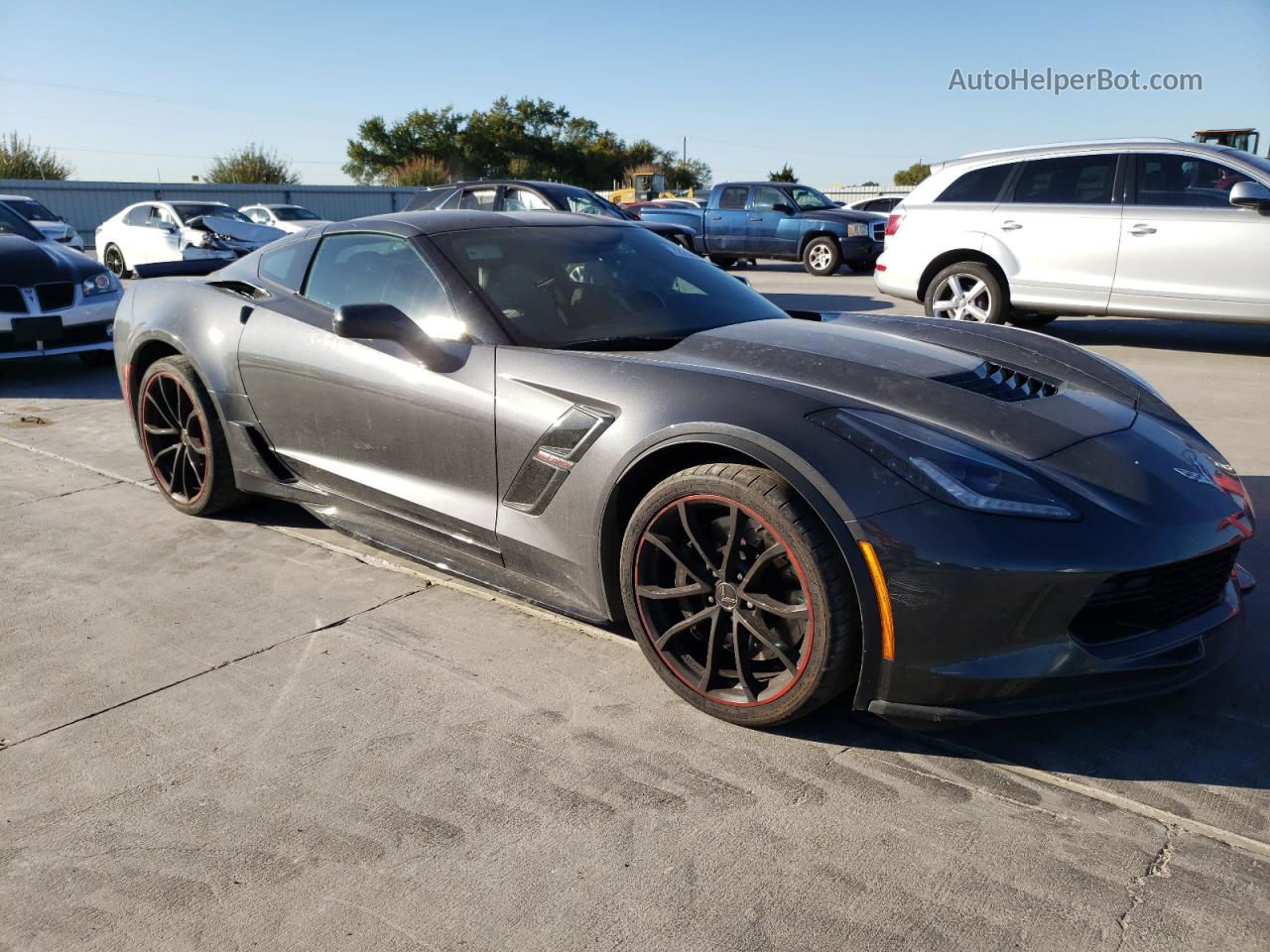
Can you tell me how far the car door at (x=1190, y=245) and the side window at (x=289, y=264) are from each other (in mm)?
6521

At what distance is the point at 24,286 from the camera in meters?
7.93

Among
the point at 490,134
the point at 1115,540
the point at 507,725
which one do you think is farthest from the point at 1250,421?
the point at 490,134

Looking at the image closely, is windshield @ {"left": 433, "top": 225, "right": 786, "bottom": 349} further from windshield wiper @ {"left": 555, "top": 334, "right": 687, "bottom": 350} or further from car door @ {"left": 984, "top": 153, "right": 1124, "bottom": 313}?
car door @ {"left": 984, "top": 153, "right": 1124, "bottom": 313}

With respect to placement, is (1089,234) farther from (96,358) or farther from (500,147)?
(500,147)

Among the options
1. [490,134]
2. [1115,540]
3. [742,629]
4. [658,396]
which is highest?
[490,134]

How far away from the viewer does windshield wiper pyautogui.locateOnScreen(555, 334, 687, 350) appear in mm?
3238

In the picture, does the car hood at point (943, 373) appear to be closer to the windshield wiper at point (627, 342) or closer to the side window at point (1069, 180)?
the windshield wiper at point (627, 342)

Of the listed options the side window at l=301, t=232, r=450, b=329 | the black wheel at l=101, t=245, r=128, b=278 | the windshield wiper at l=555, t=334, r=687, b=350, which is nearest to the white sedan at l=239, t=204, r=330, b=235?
the black wheel at l=101, t=245, r=128, b=278

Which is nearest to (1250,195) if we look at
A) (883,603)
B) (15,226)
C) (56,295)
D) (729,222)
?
(883,603)

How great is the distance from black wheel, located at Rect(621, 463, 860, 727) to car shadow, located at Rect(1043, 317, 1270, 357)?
6.58m

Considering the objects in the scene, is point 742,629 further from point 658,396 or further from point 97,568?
point 97,568

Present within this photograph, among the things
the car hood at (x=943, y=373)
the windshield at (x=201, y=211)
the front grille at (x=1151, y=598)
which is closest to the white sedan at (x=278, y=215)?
the windshield at (x=201, y=211)

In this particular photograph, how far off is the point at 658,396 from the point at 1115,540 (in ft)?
3.91

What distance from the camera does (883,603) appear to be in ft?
7.79
